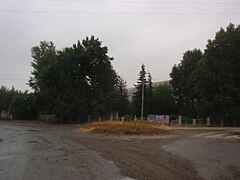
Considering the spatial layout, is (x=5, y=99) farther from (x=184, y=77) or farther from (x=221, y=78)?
(x=221, y=78)

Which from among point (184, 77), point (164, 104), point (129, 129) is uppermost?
point (184, 77)

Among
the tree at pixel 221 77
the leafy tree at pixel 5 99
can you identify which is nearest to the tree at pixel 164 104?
the tree at pixel 221 77

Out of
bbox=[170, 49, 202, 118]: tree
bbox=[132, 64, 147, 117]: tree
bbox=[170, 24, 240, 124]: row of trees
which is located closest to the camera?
bbox=[170, 24, 240, 124]: row of trees

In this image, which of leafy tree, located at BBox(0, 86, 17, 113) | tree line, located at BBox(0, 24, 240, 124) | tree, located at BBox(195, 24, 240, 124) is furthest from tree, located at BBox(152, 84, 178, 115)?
leafy tree, located at BBox(0, 86, 17, 113)

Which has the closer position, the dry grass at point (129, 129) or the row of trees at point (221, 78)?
the dry grass at point (129, 129)

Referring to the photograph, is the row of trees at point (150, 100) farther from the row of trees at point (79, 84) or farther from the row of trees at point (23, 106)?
the row of trees at point (23, 106)

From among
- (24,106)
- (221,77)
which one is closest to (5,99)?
(24,106)

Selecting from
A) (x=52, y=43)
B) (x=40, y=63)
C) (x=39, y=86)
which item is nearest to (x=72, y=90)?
(x=39, y=86)

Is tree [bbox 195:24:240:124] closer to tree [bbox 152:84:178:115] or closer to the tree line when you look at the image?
the tree line

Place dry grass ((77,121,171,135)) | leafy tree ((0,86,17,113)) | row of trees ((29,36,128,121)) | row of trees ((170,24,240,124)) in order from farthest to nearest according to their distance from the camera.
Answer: leafy tree ((0,86,17,113))
row of trees ((29,36,128,121))
row of trees ((170,24,240,124))
dry grass ((77,121,171,135))

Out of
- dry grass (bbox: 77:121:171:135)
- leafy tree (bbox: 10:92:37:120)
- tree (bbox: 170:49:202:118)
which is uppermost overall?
tree (bbox: 170:49:202:118)

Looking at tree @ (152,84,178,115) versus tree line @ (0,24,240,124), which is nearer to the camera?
tree line @ (0,24,240,124)

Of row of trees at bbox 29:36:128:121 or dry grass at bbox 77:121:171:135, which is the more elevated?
row of trees at bbox 29:36:128:121

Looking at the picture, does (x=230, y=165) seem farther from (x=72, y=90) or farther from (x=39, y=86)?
(x=39, y=86)
